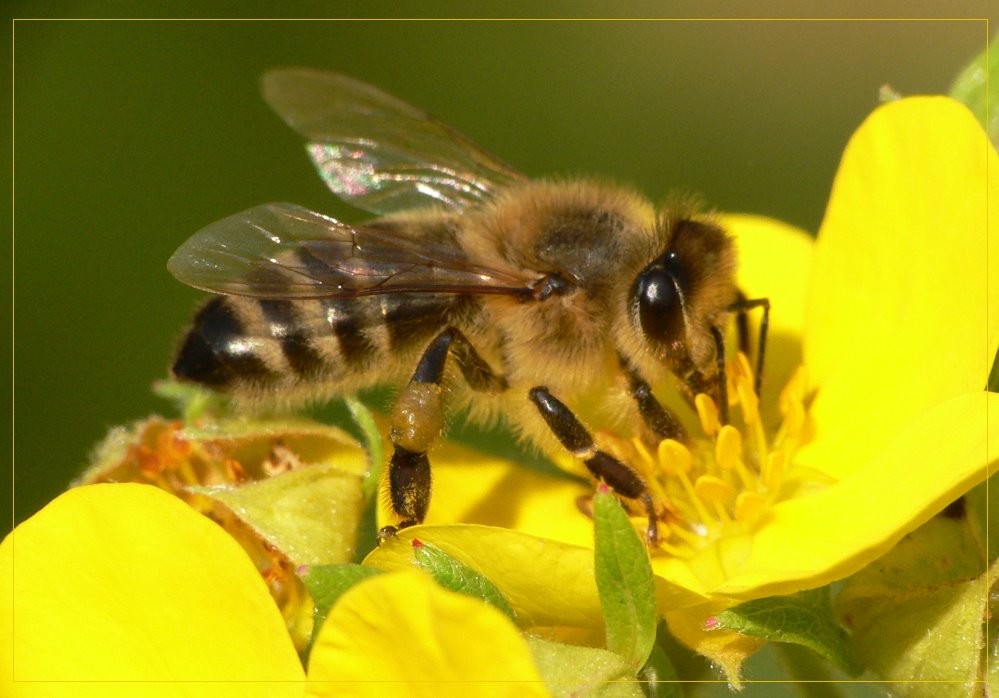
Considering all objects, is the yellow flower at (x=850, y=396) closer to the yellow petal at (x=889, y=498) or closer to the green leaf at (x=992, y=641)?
the yellow petal at (x=889, y=498)

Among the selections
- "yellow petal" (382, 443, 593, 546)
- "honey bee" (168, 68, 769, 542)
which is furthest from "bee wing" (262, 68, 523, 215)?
"yellow petal" (382, 443, 593, 546)

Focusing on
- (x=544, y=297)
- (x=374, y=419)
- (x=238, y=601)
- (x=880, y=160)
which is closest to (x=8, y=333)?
(x=374, y=419)

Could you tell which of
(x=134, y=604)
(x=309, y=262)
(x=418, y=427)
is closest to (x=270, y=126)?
(x=309, y=262)

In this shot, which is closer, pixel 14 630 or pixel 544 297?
pixel 14 630

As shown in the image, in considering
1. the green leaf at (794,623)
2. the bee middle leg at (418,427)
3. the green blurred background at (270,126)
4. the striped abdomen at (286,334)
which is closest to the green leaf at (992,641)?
the green leaf at (794,623)

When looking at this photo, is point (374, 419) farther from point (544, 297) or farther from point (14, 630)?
point (14, 630)

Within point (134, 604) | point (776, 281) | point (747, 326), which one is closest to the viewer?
point (134, 604)

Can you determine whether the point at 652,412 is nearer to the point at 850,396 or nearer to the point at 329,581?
the point at 850,396
